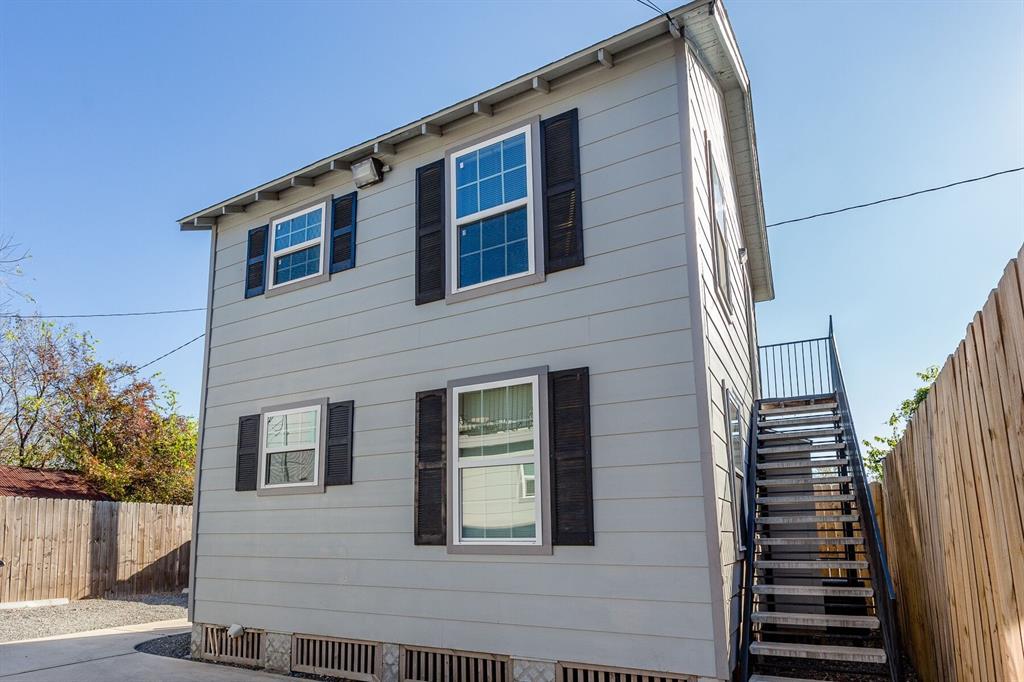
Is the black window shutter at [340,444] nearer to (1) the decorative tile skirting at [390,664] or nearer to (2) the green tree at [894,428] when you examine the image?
(1) the decorative tile skirting at [390,664]

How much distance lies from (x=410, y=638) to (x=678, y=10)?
18.2 ft

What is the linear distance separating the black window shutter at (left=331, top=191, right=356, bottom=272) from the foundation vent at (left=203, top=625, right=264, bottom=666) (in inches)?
150

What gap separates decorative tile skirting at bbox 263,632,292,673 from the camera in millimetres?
6980

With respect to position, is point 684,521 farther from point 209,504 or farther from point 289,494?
point 209,504

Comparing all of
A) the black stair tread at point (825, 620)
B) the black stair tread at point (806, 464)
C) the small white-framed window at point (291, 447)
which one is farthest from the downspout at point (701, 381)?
the small white-framed window at point (291, 447)

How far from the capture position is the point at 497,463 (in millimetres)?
5965

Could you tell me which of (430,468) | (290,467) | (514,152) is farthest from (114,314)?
(514,152)

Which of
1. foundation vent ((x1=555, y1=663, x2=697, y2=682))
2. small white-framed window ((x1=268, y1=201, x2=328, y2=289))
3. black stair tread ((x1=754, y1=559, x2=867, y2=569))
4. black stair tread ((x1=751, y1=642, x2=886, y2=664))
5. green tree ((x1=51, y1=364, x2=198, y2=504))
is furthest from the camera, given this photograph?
green tree ((x1=51, y1=364, x2=198, y2=504))

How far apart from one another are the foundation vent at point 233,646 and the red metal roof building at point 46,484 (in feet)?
33.5

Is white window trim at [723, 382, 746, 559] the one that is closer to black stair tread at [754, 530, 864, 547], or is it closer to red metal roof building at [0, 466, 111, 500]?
black stair tread at [754, 530, 864, 547]

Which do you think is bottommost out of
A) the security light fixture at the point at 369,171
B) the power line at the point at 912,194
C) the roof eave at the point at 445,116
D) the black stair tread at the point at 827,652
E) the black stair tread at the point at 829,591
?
the black stair tread at the point at 827,652

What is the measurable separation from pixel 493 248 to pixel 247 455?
3.61m

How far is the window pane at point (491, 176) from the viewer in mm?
6418

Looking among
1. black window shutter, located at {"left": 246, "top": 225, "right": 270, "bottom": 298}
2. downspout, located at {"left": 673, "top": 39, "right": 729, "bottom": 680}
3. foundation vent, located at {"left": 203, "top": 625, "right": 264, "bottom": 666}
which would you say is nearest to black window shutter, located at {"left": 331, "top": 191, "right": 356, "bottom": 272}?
black window shutter, located at {"left": 246, "top": 225, "right": 270, "bottom": 298}
